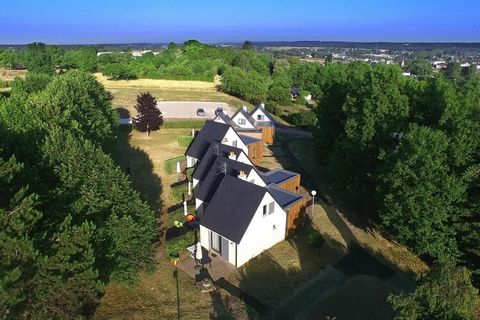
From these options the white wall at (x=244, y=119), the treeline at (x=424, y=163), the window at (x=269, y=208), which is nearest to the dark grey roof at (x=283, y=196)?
the window at (x=269, y=208)

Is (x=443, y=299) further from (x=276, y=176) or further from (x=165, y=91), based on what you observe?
(x=165, y=91)

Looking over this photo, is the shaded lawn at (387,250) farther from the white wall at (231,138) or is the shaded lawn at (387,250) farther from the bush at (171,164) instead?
the bush at (171,164)

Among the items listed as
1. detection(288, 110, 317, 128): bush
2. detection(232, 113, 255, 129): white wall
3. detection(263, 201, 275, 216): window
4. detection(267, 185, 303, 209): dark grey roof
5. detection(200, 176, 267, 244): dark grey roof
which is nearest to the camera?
detection(200, 176, 267, 244): dark grey roof

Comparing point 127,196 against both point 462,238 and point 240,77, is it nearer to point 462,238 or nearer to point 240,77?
point 462,238

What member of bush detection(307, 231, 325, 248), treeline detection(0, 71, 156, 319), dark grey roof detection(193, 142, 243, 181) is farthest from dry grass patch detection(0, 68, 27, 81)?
bush detection(307, 231, 325, 248)

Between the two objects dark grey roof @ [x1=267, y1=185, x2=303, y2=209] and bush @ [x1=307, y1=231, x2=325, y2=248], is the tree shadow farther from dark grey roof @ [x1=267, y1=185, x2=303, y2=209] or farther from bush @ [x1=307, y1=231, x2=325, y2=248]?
bush @ [x1=307, y1=231, x2=325, y2=248]

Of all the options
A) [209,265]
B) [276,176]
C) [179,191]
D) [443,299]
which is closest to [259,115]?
[276,176]

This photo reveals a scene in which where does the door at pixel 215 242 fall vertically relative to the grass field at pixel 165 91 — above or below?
below
